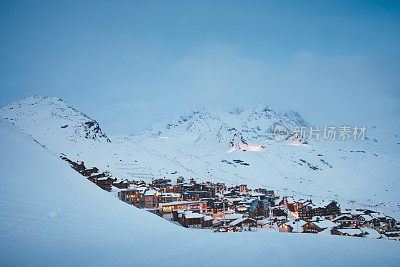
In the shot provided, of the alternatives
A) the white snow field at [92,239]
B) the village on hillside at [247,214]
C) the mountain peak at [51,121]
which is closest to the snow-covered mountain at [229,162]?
the mountain peak at [51,121]

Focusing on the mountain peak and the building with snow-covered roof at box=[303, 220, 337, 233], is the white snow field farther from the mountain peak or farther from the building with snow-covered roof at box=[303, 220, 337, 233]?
the mountain peak

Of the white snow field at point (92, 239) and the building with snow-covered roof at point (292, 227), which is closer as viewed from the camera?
the white snow field at point (92, 239)

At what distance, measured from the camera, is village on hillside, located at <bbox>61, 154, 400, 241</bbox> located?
1000 inches

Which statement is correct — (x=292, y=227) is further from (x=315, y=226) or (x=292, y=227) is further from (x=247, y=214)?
(x=247, y=214)

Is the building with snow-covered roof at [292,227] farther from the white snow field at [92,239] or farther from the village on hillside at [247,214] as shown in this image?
the white snow field at [92,239]

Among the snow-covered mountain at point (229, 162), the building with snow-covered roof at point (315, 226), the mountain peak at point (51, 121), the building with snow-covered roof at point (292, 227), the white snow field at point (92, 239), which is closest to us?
the white snow field at point (92, 239)

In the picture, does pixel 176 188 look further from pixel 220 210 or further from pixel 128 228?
pixel 128 228

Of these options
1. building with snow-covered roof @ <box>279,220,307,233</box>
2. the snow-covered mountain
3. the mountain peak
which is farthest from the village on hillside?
the mountain peak

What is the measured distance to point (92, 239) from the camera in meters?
4.81

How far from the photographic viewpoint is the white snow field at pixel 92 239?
4043mm

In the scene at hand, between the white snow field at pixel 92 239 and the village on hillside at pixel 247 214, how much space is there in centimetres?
1628

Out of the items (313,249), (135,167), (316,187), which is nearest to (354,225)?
(313,249)

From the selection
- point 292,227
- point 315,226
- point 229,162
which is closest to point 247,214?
point 292,227

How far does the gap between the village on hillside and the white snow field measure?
16.3 m
